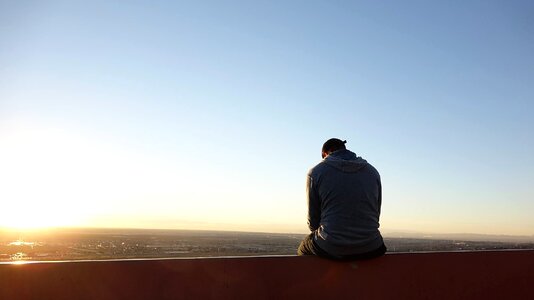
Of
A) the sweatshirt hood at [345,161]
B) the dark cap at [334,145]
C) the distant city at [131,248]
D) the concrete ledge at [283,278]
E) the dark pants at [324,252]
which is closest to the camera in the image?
the concrete ledge at [283,278]

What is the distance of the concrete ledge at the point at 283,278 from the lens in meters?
2.46

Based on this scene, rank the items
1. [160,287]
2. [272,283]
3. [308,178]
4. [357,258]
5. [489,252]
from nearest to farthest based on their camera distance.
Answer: [160,287] → [272,283] → [357,258] → [308,178] → [489,252]

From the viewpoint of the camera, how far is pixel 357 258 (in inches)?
133

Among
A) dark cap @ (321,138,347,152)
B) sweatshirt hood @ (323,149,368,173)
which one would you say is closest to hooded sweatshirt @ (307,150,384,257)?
sweatshirt hood @ (323,149,368,173)

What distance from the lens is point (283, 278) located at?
10.00ft

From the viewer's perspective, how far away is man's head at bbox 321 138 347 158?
3883 millimetres

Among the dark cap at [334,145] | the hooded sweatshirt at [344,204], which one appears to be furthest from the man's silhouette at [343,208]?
the dark cap at [334,145]

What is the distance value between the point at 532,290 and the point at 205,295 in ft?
10.1

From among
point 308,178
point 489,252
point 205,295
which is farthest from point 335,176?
point 489,252

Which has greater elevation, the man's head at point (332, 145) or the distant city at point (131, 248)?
the man's head at point (332, 145)

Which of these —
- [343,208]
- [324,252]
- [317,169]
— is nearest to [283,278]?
[324,252]

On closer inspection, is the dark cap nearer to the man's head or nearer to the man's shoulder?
the man's head

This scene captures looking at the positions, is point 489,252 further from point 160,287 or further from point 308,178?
point 160,287

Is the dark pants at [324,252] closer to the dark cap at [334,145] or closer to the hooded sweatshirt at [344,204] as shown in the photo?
the hooded sweatshirt at [344,204]
